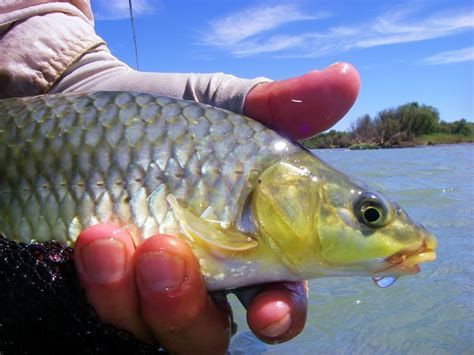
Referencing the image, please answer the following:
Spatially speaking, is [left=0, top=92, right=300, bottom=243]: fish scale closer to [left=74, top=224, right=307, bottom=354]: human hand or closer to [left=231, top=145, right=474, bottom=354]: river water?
[left=74, top=224, right=307, bottom=354]: human hand

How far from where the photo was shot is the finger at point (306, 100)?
2.47m

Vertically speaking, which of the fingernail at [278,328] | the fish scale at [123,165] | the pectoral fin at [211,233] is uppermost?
the fish scale at [123,165]

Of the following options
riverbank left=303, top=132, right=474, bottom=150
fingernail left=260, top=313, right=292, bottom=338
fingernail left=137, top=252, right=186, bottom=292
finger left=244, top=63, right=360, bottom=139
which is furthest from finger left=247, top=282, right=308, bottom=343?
Result: riverbank left=303, top=132, right=474, bottom=150

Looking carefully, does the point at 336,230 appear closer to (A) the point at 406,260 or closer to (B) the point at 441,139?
(A) the point at 406,260

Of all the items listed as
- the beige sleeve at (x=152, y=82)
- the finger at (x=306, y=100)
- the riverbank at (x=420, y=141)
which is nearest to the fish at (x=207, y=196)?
the finger at (x=306, y=100)

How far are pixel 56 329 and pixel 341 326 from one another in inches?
91.1

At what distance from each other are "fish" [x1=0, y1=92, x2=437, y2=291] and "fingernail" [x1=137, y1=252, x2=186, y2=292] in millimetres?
111

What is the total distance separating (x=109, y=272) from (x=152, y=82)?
1128mm

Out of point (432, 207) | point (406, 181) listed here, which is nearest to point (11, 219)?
point (432, 207)

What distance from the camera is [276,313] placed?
216 centimetres

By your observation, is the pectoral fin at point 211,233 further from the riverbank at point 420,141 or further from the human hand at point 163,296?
the riverbank at point 420,141

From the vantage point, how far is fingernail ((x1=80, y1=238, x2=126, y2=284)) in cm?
205

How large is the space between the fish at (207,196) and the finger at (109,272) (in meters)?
0.09

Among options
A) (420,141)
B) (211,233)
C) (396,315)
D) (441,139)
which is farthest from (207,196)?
(441,139)
